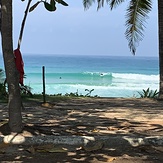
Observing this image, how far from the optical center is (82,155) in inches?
161

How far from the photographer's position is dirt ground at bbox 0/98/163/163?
3992 millimetres

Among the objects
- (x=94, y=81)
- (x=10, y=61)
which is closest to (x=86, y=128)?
(x=10, y=61)

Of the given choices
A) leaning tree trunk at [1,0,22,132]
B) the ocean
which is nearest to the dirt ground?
leaning tree trunk at [1,0,22,132]

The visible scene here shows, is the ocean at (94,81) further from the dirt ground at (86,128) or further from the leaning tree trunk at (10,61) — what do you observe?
the leaning tree trunk at (10,61)

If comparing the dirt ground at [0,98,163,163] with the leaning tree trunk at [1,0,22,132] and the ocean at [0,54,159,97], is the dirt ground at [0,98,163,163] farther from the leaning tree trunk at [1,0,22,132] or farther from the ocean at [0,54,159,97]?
the ocean at [0,54,159,97]

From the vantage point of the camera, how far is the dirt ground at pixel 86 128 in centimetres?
399

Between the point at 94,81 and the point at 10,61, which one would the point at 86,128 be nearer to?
the point at 10,61

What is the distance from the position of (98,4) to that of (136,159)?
9056mm

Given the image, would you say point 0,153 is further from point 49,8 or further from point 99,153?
point 49,8

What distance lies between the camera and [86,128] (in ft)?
18.2

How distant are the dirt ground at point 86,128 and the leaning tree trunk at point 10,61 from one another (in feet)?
1.04

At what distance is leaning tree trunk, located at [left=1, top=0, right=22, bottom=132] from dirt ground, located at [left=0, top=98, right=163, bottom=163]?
1.04 ft

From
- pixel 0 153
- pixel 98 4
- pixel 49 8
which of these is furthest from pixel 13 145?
pixel 98 4

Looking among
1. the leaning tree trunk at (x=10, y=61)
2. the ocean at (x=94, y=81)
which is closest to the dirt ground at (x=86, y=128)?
the leaning tree trunk at (x=10, y=61)
